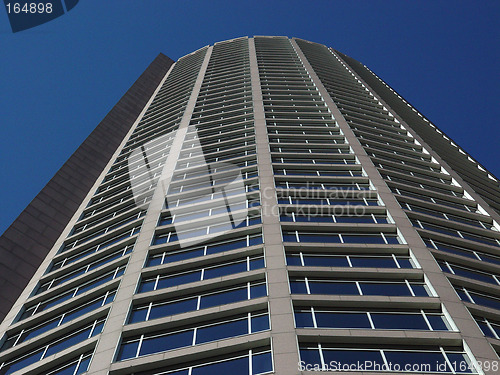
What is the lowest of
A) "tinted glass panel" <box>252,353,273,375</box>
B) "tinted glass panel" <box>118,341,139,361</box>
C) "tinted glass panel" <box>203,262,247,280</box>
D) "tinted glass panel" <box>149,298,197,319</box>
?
"tinted glass panel" <box>252,353,273,375</box>

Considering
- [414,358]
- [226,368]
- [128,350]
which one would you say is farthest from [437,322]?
[128,350]

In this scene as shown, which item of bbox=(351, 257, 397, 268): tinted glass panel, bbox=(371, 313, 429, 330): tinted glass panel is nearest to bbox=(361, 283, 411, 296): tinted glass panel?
bbox=(371, 313, 429, 330): tinted glass panel

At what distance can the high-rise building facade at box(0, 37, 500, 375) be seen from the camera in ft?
64.6

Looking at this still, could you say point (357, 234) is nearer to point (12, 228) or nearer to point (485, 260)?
point (485, 260)

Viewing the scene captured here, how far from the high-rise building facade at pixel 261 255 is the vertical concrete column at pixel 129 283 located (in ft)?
0.32

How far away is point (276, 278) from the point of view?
22.7 meters

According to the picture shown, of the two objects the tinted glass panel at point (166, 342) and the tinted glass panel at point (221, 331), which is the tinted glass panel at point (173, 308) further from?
the tinted glass panel at point (221, 331)

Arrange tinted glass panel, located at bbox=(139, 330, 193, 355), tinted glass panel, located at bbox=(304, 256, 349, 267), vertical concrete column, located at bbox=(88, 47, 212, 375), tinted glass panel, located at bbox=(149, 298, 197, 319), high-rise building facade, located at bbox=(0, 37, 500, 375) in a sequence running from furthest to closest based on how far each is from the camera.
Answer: tinted glass panel, located at bbox=(304, 256, 349, 267)
tinted glass panel, located at bbox=(149, 298, 197, 319)
tinted glass panel, located at bbox=(139, 330, 193, 355)
vertical concrete column, located at bbox=(88, 47, 212, 375)
high-rise building facade, located at bbox=(0, 37, 500, 375)

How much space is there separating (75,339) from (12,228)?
16.1 m

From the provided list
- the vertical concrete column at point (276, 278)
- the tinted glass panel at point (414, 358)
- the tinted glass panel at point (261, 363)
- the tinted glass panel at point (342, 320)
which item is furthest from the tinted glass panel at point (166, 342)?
the tinted glass panel at point (414, 358)

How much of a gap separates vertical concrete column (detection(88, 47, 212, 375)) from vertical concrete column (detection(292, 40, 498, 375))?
539 inches

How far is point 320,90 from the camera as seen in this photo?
52.2 meters

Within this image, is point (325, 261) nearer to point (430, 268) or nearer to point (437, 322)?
point (430, 268)

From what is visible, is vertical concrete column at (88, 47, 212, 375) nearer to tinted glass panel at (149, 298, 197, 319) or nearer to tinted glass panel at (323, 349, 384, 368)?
tinted glass panel at (149, 298, 197, 319)
